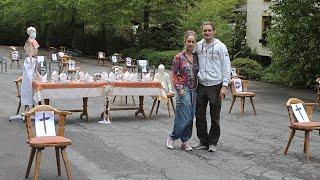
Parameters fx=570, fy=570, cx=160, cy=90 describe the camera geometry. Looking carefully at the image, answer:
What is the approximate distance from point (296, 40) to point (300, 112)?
13704mm

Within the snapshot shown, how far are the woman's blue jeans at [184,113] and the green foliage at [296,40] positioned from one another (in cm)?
1303

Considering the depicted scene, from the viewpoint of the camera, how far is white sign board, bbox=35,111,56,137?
7398 millimetres

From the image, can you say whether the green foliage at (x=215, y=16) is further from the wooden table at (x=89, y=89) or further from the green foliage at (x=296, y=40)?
the wooden table at (x=89, y=89)

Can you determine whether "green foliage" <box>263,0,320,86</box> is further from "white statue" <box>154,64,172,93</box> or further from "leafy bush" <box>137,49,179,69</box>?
"leafy bush" <box>137,49,179,69</box>

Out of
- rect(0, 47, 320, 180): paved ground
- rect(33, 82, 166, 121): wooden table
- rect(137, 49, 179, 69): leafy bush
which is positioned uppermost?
rect(137, 49, 179, 69): leafy bush

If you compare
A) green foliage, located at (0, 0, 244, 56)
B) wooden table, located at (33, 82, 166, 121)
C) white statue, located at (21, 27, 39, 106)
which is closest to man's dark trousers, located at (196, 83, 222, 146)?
wooden table, located at (33, 82, 166, 121)

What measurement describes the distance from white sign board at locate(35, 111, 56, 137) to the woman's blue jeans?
7.96ft

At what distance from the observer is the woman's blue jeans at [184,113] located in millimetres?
9148

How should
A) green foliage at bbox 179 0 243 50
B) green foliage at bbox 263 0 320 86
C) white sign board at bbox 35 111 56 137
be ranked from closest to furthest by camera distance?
white sign board at bbox 35 111 56 137 < green foliage at bbox 263 0 320 86 < green foliage at bbox 179 0 243 50

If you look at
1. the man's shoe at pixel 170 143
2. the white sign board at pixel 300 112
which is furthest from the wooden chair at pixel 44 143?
the white sign board at pixel 300 112

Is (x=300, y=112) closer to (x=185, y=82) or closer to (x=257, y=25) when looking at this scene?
(x=185, y=82)

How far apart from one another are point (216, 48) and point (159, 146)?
2.00 m

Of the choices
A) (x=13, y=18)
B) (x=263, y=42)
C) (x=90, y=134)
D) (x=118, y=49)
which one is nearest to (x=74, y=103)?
(x=90, y=134)

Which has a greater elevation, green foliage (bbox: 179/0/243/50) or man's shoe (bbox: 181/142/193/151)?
green foliage (bbox: 179/0/243/50)
